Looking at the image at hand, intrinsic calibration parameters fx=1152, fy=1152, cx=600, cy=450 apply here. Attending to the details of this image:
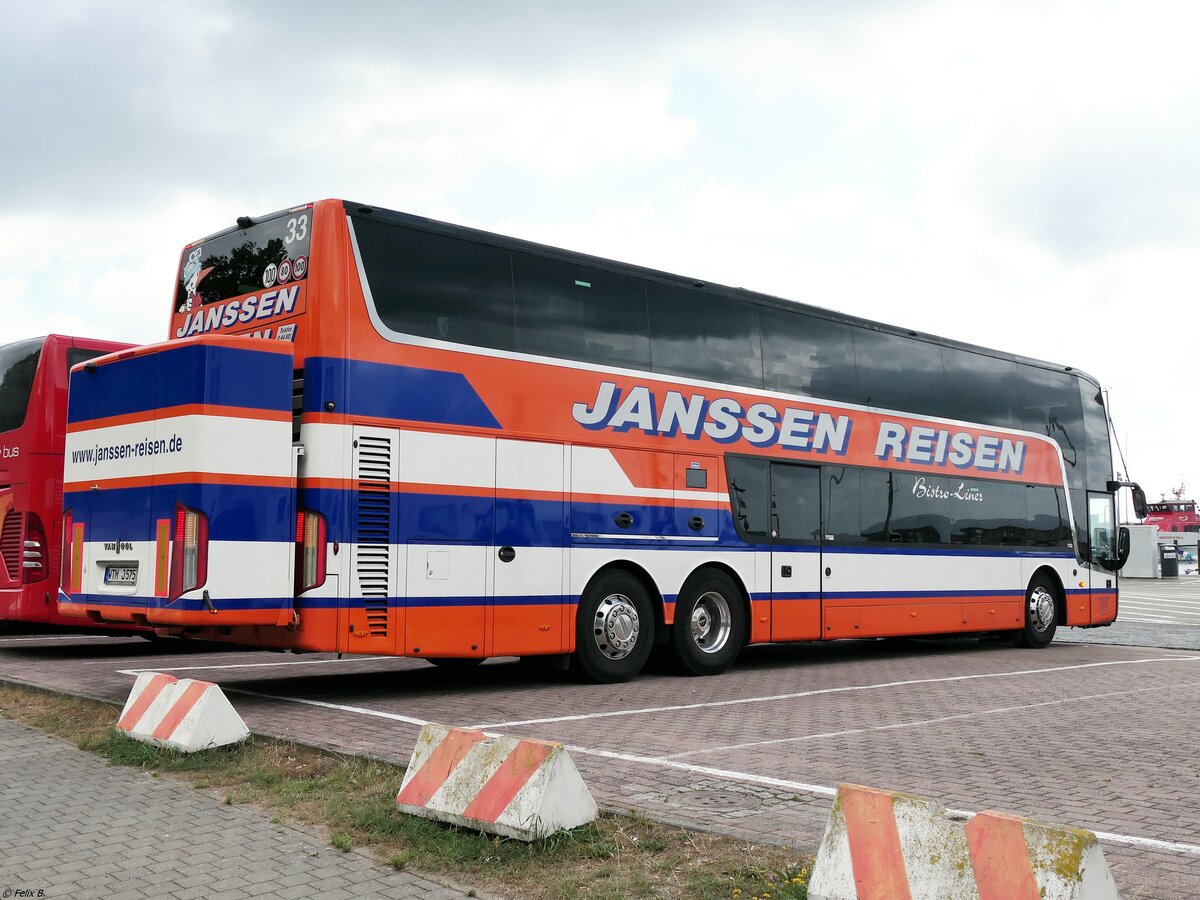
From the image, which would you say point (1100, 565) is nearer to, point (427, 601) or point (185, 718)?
point (427, 601)

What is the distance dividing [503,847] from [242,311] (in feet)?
22.3

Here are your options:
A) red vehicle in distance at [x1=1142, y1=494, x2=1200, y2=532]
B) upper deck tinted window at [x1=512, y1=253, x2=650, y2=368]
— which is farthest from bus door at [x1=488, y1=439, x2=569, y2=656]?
red vehicle in distance at [x1=1142, y1=494, x2=1200, y2=532]

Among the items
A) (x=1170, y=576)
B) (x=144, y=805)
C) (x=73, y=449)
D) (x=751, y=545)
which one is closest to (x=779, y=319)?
(x=751, y=545)

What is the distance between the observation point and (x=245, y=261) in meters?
10.6

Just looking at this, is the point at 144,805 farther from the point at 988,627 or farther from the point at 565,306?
the point at 988,627

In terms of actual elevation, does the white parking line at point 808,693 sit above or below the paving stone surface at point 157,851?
above

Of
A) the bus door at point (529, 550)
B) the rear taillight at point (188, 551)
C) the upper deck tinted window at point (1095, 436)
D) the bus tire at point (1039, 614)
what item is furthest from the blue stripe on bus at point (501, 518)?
the upper deck tinted window at point (1095, 436)

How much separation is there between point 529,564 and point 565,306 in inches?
101

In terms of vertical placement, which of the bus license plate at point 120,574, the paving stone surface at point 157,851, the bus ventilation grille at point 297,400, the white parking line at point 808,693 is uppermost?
the bus ventilation grille at point 297,400

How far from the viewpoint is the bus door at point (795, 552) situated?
1340cm

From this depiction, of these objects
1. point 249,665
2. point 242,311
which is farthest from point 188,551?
point 249,665

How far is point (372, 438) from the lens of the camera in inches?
382

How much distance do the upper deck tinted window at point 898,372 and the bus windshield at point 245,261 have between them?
302 inches

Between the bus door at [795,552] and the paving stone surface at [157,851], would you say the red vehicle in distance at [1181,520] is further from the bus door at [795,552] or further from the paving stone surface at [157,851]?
the paving stone surface at [157,851]
